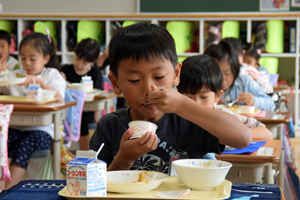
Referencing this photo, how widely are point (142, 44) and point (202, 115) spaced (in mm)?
274

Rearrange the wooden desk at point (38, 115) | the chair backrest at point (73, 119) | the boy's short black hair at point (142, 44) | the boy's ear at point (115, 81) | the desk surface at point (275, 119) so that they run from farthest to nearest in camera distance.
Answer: the chair backrest at point (73, 119)
the wooden desk at point (38, 115)
the desk surface at point (275, 119)
the boy's ear at point (115, 81)
the boy's short black hair at point (142, 44)

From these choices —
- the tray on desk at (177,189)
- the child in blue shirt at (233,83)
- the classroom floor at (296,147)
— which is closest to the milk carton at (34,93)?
the child in blue shirt at (233,83)

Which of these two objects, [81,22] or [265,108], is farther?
[81,22]

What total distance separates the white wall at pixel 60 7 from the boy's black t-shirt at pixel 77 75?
2.00 m

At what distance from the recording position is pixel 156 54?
1.18 m

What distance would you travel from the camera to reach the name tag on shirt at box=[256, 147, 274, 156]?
1611 mm

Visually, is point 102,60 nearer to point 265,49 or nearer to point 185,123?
point 265,49

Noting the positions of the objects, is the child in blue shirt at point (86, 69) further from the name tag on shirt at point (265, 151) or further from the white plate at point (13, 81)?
the name tag on shirt at point (265, 151)

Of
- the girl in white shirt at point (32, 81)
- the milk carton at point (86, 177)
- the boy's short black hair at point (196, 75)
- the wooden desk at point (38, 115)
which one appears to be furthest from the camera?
the girl in white shirt at point (32, 81)

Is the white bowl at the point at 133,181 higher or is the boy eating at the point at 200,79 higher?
the boy eating at the point at 200,79

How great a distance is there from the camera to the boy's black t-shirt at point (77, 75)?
473 cm

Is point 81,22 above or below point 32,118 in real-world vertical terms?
above

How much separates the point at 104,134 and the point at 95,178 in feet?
1.56

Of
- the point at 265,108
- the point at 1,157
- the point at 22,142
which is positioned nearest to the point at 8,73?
the point at 22,142
